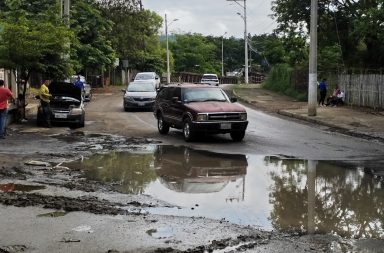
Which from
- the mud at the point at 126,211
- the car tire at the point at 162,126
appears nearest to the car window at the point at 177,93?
the car tire at the point at 162,126

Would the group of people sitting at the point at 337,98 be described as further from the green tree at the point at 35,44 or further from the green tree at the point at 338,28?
the green tree at the point at 35,44

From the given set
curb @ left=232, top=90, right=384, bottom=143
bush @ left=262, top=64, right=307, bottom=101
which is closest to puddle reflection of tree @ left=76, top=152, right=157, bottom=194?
curb @ left=232, top=90, right=384, bottom=143

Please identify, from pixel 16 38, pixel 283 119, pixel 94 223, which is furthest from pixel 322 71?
pixel 94 223

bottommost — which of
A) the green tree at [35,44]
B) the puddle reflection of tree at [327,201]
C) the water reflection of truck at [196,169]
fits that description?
the puddle reflection of tree at [327,201]

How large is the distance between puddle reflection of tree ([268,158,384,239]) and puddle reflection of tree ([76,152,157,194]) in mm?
2517

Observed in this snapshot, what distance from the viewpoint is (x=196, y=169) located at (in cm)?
1192

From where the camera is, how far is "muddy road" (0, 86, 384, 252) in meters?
6.56

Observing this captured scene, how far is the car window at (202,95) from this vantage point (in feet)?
56.1

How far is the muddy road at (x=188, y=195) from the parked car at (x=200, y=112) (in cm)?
50

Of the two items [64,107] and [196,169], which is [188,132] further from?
[64,107]

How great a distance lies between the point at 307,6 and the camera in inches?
1393

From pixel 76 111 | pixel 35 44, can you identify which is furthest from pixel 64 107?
pixel 35 44

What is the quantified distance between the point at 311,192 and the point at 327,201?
0.69 metres

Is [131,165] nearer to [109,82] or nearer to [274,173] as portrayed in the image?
[274,173]
